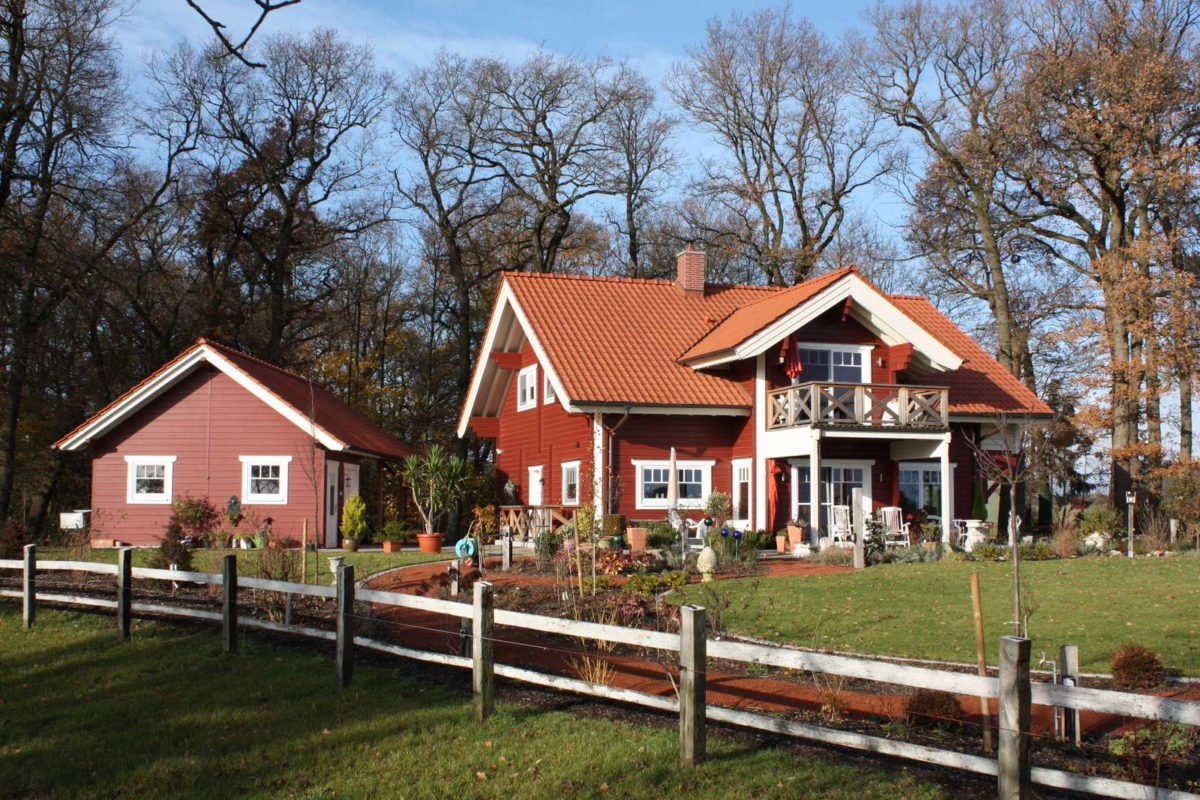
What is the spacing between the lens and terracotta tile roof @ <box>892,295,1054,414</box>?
2580 cm

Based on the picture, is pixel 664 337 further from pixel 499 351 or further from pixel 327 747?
pixel 327 747

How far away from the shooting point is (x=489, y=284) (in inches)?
1667

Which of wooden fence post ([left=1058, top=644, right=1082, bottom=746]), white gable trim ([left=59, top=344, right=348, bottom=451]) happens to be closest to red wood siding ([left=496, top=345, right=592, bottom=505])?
white gable trim ([left=59, top=344, right=348, bottom=451])

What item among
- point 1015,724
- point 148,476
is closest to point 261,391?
point 148,476

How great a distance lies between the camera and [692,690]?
23.1ft

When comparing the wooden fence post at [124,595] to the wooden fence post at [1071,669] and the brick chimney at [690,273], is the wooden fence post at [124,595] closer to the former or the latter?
the wooden fence post at [1071,669]

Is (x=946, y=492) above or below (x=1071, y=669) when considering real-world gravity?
above

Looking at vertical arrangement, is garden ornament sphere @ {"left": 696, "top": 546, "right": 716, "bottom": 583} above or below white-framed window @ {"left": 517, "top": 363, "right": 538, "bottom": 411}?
below

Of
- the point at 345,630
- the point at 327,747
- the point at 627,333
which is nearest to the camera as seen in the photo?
the point at 327,747

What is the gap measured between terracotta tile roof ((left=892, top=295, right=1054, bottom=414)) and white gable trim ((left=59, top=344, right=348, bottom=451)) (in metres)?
13.9

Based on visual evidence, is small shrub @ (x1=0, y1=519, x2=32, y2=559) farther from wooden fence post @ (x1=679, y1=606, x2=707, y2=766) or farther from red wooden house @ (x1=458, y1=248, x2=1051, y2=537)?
wooden fence post @ (x1=679, y1=606, x2=707, y2=766)

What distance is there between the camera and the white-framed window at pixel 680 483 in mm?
24172

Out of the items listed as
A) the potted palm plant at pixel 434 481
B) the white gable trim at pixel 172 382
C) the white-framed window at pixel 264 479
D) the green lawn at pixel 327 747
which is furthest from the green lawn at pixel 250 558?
the green lawn at pixel 327 747

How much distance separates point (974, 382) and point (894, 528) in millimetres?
5475
